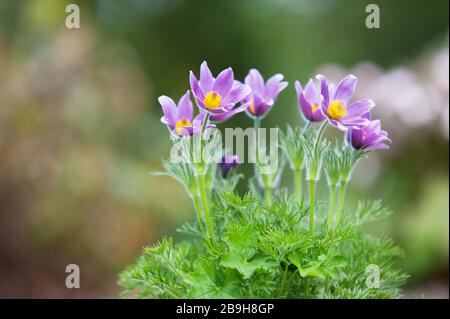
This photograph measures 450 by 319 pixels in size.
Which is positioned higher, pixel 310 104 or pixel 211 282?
pixel 310 104

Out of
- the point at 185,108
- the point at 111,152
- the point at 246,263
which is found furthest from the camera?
the point at 111,152

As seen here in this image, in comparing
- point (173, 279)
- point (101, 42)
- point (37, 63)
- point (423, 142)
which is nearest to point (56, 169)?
point (37, 63)

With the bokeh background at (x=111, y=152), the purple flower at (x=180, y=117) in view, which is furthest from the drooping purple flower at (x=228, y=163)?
the bokeh background at (x=111, y=152)

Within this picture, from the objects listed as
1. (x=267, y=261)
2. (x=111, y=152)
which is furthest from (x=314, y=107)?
(x=111, y=152)

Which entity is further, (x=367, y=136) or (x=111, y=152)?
(x=111, y=152)

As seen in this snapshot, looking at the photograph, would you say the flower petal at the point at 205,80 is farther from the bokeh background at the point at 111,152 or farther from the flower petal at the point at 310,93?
the bokeh background at the point at 111,152

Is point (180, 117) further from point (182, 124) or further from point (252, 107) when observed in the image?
point (252, 107)

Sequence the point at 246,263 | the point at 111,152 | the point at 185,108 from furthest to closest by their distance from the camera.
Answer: the point at 111,152
the point at 185,108
the point at 246,263
